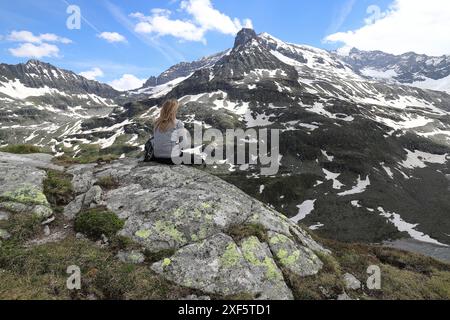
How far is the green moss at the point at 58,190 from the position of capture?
1467 cm

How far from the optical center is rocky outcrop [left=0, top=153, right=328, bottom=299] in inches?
429

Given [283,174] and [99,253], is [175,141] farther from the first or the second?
[283,174]

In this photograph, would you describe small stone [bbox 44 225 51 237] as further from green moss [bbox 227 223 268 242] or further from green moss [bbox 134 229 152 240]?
green moss [bbox 227 223 268 242]

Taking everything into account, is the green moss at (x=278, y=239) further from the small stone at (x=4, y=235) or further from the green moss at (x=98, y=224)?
the small stone at (x=4, y=235)

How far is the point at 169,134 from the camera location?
1736 centimetres

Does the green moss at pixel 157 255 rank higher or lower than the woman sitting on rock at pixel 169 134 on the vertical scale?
lower

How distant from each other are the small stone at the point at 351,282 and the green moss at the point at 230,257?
12.3 ft

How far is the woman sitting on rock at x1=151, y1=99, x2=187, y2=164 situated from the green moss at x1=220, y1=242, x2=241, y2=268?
695 cm

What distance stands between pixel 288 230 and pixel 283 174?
166072mm

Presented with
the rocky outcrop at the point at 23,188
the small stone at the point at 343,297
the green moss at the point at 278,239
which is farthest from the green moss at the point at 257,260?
the rocky outcrop at the point at 23,188

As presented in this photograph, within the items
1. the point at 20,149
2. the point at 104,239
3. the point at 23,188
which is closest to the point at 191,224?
the point at 104,239

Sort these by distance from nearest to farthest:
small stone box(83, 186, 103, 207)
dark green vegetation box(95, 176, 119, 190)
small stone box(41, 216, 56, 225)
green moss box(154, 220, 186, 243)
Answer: green moss box(154, 220, 186, 243) < small stone box(41, 216, 56, 225) < small stone box(83, 186, 103, 207) < dark green vegetation box(95, 176, 119, 190)

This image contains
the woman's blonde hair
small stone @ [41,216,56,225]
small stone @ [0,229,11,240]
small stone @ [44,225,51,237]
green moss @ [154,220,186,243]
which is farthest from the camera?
the woman's blonde hair

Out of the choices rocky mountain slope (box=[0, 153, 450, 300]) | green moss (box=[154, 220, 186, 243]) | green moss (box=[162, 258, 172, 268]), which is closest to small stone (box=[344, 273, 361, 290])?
rocky mountain slope (box=[0, 153, 450, 300])
